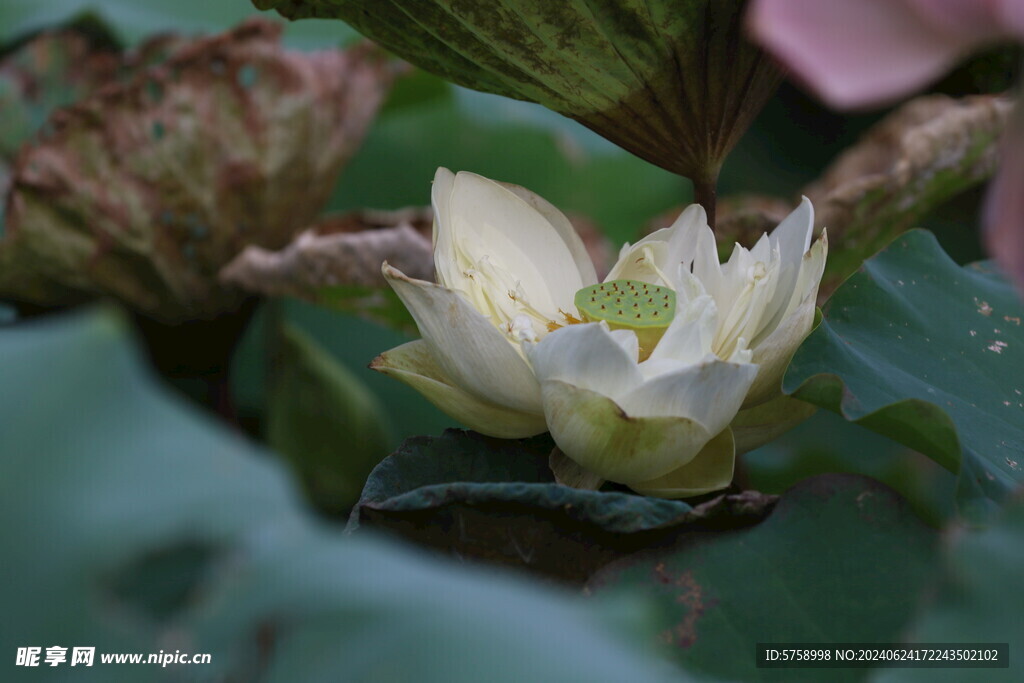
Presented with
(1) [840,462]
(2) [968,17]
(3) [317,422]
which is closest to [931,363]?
(2) [968,17]

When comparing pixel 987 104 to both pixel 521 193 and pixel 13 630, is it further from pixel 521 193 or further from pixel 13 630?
pixel 13 630

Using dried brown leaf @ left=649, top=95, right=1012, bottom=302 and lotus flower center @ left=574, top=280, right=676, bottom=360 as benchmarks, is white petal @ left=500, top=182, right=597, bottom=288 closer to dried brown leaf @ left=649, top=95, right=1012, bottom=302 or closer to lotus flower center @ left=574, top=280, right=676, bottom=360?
lotus flower center @ left=574, top=280, right=676, bottom=360

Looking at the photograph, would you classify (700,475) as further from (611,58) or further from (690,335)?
(611,58)

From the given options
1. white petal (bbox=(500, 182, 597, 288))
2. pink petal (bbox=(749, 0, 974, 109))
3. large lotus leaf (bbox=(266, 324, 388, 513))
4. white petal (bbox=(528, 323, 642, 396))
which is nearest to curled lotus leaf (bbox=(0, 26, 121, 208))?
large lotus leaf (bbox=(266, 324, 388, 513))

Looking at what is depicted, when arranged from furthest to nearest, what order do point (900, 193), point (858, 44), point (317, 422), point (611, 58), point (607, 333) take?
point (317, 422) → point (900, 193) → point (611, 58) → point (607, 333) → point (858, 44)

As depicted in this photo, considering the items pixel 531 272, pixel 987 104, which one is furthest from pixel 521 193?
pixel 987 104
